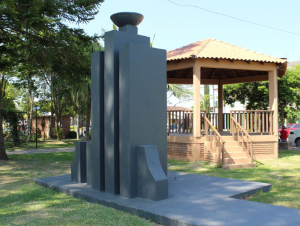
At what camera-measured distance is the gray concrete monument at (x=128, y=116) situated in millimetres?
5863

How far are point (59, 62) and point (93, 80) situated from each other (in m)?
6.44

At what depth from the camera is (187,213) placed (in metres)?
4.72

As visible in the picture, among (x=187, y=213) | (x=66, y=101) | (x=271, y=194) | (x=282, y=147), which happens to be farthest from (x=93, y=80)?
(x=66, y=101)

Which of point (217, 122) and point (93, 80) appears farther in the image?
point (217, 122)

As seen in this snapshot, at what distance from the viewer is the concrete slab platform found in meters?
4.42

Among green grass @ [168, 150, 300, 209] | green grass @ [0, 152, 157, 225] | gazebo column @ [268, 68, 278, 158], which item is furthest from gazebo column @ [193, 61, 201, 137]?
green grass @ [0, 152, 157, 225]

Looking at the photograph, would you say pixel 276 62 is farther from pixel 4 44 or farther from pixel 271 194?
pixel 4 44

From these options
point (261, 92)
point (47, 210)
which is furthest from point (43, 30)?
point (261, 92)

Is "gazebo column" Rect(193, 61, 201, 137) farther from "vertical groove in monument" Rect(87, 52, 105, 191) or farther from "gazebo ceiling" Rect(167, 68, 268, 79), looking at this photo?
"vertical groove in monument" Rect(87, 52, 105, 191)

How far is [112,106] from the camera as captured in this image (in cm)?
629

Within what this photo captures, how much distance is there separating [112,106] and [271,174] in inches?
218

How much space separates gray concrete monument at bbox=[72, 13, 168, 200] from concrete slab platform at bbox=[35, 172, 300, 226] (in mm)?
336

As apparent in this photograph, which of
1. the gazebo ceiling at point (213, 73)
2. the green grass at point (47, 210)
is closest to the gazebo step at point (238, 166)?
the green grass at point (47, 210)

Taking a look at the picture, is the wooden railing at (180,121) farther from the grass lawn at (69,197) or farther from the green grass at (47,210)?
the green grass at (47,210)
